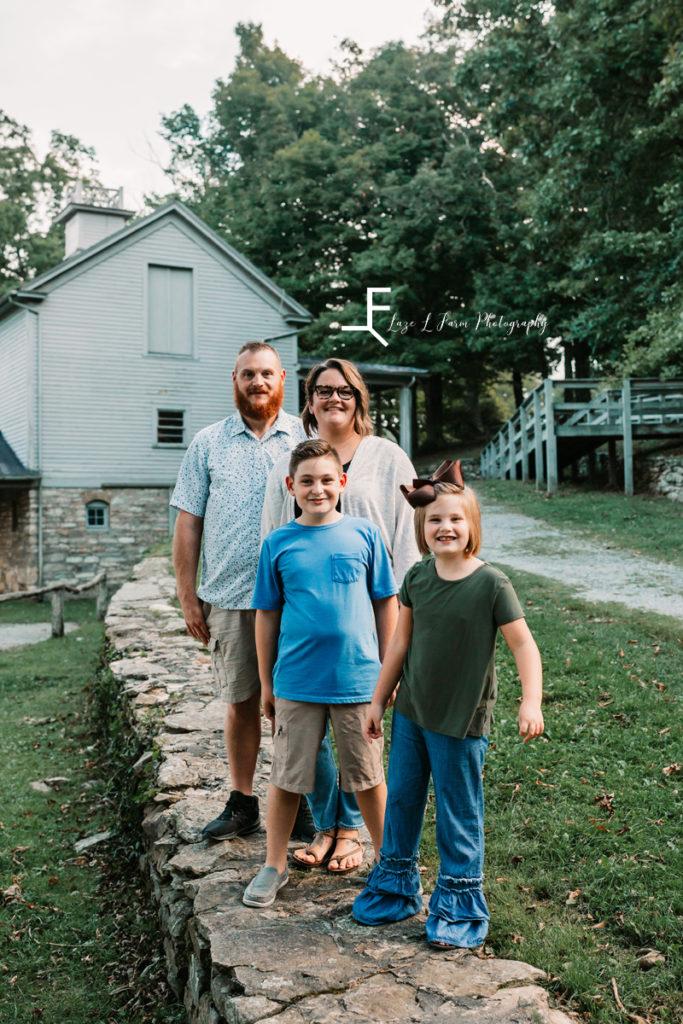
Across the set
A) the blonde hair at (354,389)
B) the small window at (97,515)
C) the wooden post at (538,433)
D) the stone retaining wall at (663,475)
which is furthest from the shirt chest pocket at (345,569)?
the small window at (97,515)

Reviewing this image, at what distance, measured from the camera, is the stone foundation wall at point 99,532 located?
1894 cm

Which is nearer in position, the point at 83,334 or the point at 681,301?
the point at 681,301

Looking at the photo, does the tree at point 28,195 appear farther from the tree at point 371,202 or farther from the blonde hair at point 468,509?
the blonde hair at point 468,509

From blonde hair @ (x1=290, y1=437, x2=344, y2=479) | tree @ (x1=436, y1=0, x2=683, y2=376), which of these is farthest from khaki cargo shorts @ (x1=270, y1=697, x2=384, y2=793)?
tree @ (x1=436, y1=0, x2=683, y2=376)

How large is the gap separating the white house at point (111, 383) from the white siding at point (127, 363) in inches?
1.0

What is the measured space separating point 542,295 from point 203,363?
10874 millimetres

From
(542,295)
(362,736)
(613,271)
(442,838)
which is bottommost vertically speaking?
(442,838)

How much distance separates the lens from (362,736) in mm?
2656

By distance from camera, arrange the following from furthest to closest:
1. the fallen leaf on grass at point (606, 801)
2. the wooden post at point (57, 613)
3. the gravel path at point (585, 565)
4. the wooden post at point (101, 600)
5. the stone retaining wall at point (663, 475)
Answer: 1. the stone retaining wall at point (663, 475)
2. the wooden post at point (101, 600)
3. the wooden post at point (57, 613)
4. the gravel path at point (585, 565)
5. the fallen leaf on grass at point (606, 801)

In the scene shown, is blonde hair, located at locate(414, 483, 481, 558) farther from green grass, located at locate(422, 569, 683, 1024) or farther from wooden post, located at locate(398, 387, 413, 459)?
wooden post, located at locate(398, 387, 413, 459)

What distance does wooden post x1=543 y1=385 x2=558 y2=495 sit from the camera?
16281 millimetres

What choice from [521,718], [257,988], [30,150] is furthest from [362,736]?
[30,150]

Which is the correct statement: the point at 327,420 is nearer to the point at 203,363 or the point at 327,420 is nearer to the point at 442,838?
the point at 442,838

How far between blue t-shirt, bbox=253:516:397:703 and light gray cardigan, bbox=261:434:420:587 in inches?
5.5
